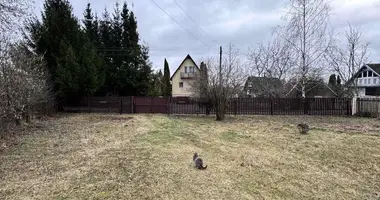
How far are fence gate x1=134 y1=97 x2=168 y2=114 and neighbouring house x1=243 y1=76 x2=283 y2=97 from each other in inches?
263

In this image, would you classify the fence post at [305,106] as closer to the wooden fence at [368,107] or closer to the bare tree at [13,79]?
the wooden fence at [368,107]

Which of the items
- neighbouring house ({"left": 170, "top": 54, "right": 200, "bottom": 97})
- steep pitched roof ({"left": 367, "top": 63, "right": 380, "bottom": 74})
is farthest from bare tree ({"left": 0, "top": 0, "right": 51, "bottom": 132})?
steep pitched roof ({"left": 367, "top": 63, "right": 380, "bottom": 74})

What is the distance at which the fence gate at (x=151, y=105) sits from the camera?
1880 cm

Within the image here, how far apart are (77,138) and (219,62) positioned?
1328cm

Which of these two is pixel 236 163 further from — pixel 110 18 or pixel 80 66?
pixel 110 18

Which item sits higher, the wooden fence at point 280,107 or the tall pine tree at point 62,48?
the tall pine tree at point 62,48

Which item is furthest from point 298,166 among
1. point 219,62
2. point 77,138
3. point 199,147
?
point 219,62

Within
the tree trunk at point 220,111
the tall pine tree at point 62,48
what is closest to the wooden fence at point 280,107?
the tree trunk at point 220,111

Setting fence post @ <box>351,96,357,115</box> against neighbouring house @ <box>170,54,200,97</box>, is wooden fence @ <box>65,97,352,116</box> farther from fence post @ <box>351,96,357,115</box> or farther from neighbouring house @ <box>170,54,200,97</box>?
neighbouring house @ <box>170,54,200,97</box>

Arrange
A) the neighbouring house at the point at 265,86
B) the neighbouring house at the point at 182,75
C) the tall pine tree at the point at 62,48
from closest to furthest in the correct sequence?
the tall pine tree at the point at 62,48
the neighbouring house at the point at 265,86
the neighbouring house at the point at 182,75

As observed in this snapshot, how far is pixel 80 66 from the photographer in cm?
1888

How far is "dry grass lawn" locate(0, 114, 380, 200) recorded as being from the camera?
4688 mm

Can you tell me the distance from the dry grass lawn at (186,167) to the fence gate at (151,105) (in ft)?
30.3

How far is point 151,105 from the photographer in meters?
19.1
